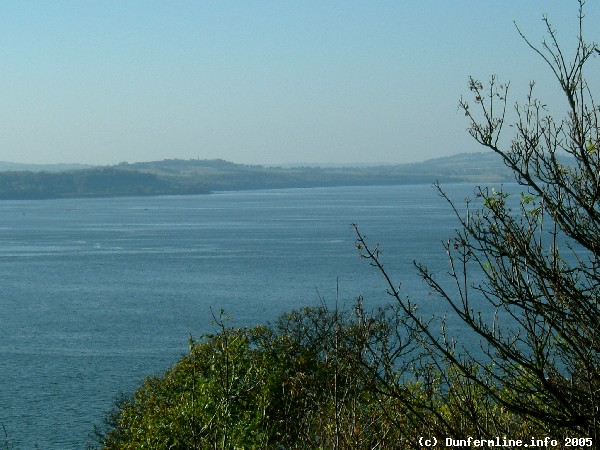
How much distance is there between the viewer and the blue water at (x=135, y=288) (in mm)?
38969

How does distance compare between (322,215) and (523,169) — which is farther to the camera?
(322,215)

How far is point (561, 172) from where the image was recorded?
706 centimetres

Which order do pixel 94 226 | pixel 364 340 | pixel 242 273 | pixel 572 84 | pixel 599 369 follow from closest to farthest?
pixel 364 340, pixel 599 369, pixel 572 84, pixel 242 273, pixel 94 226

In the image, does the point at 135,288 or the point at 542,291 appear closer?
the point at 542,291

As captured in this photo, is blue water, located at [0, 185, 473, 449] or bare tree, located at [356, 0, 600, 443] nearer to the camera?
bare tree, located at [356, 0, 600, 443]

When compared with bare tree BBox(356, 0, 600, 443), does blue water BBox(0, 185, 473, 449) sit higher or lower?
lower

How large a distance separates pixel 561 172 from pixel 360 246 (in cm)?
236

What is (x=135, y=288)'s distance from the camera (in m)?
69.9

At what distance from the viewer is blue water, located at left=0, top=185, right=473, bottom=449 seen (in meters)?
39.0

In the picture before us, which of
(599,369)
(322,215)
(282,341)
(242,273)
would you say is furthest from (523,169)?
(322,215)

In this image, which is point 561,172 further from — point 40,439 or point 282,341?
point 40,439

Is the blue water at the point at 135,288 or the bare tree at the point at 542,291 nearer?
the bare tree at the point at 542,291

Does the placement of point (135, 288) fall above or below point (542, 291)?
below

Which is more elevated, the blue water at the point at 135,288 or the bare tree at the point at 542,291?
the bare tree at the point at 542,291
